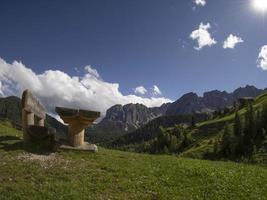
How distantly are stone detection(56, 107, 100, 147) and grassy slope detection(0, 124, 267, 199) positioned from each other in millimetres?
2567

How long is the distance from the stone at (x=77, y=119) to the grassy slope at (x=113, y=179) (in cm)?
257

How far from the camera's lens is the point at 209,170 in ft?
77.0

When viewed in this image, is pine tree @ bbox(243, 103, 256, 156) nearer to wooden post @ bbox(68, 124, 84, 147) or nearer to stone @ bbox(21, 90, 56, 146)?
stone @ bbox(21, 90, 56, 146)

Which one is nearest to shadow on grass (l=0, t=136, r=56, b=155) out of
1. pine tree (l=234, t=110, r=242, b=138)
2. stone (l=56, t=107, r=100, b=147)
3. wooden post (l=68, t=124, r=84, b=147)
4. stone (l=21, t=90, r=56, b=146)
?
stone (l=21, t=90, r=56, b=146)

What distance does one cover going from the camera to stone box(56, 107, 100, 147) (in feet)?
90.7

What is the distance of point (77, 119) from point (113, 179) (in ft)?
31.5

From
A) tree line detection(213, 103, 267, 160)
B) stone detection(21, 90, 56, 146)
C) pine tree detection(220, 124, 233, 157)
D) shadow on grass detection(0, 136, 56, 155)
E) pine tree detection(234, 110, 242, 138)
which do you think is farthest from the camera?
pine tree detection(234, 110, 242, 138)

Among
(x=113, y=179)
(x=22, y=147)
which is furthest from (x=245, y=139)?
(x=113, y=179)

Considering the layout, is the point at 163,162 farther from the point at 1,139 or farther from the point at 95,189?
the point at 1,139

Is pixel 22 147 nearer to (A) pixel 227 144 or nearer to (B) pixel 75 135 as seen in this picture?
(B) pixel 75 135

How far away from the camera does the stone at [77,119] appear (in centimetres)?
2766

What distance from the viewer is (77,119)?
28.2 m

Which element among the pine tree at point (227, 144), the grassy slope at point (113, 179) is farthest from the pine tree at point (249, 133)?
the grassy slope at point (113, 179)

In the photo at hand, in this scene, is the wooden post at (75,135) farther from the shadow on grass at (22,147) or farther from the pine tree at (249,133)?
the pine tree at (249,133)
